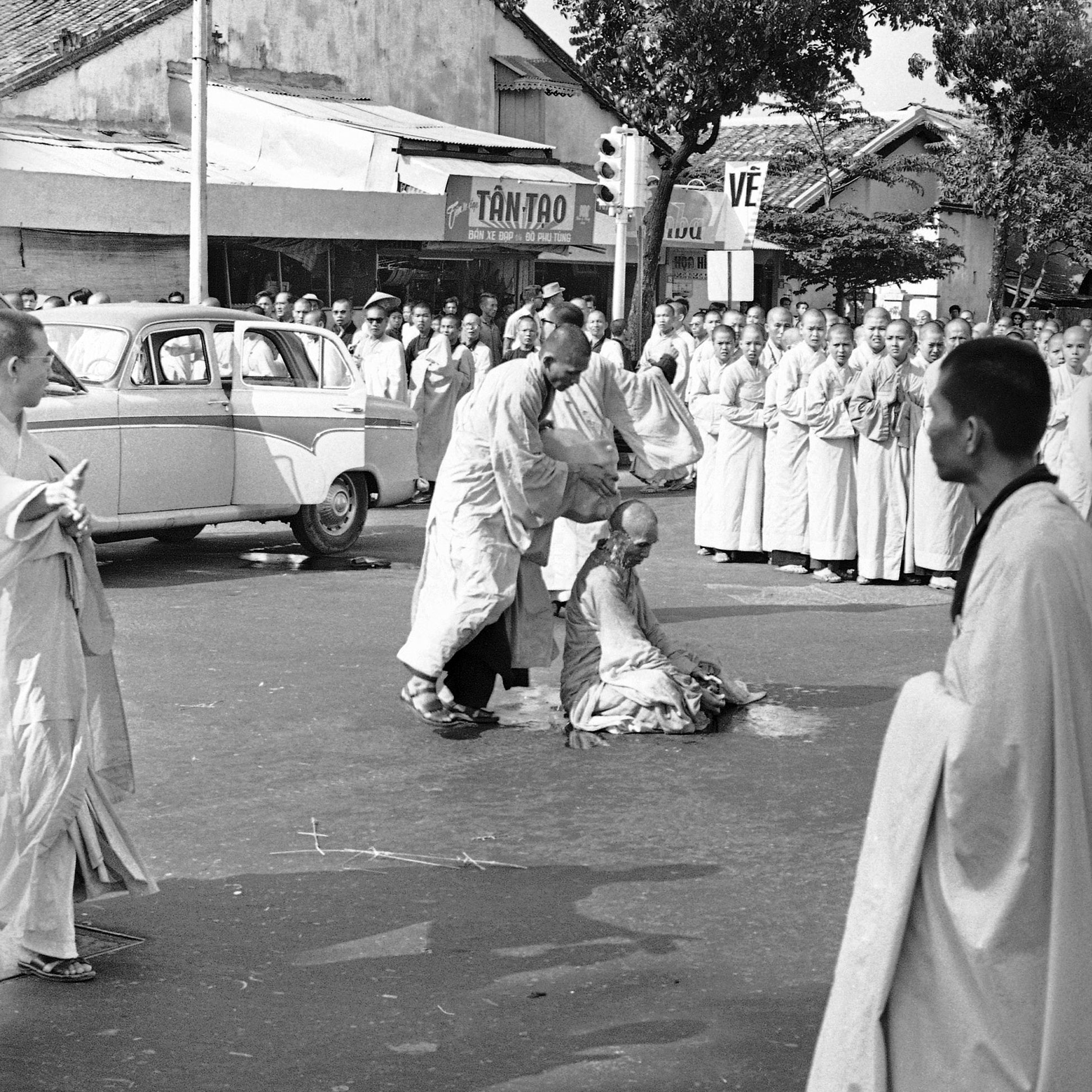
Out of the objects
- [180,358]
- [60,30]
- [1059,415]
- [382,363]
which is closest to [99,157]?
[60,30]

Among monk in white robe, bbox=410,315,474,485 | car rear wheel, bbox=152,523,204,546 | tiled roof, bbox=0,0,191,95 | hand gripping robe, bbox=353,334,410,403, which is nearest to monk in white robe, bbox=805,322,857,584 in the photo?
car rear wheel, bbox=152,523,204,546

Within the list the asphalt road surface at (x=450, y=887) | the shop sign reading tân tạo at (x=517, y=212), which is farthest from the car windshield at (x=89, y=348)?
the shop sign reading tân tạo at (x=517, y=212)

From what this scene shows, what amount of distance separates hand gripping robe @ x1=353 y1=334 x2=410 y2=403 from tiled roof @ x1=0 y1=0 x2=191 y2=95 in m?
9.40

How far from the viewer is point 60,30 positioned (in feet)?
84.9

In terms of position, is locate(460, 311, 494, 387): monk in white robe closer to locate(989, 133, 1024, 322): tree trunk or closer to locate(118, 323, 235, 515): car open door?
locate(118, 323, 235, 515): car open door

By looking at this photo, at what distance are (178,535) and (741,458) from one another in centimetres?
426

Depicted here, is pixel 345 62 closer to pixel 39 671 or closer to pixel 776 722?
pixel 776 722

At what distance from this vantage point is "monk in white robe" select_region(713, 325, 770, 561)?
13812 millimetres

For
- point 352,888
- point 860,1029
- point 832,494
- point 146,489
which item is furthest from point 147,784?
point 832,494

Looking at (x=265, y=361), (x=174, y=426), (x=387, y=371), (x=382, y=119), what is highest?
(x=382, y=119)

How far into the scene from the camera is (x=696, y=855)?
612cm

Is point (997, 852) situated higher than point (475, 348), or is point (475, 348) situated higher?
point (475, 348)

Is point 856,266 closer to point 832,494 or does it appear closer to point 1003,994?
point 832,494

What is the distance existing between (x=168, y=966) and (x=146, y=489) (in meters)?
7.36
